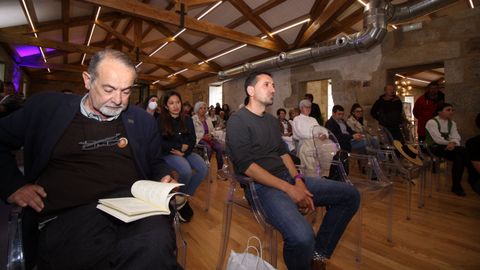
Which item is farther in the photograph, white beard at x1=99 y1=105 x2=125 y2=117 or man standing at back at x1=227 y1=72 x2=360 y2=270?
man standing at back at x1=227 y1=72 x2=360 y2=270

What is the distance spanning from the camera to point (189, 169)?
2402mm

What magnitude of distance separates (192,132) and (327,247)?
1.76m

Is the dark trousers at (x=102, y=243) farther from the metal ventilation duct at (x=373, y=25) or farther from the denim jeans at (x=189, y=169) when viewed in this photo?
the metal ventilation duct at (x=373, y=25)

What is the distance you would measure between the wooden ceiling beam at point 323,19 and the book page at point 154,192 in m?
5.12

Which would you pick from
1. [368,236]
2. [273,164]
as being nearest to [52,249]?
[273,164]

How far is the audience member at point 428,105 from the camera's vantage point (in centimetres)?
457

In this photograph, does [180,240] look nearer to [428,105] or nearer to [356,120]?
[356,120]

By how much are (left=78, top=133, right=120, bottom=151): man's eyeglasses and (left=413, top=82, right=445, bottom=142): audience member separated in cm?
527

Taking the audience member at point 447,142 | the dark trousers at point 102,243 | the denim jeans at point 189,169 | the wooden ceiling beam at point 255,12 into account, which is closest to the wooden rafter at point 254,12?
the wooden ceiling beam at point 255,12

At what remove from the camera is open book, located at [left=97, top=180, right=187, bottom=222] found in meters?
0.83

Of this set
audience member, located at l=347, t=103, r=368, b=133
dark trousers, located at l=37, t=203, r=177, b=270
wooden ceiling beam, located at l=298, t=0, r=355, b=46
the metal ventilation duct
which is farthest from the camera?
wooden ceiling beam, located at l=298, t=0, r=355, b=46

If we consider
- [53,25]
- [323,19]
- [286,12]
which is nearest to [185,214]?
[323,19]

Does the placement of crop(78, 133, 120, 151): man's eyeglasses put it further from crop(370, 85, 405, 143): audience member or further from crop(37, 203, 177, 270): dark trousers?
crop(370, 85, 405, 143): audience member

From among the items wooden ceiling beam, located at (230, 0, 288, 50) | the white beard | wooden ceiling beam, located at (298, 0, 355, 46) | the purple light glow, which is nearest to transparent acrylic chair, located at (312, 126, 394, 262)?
the white beard
